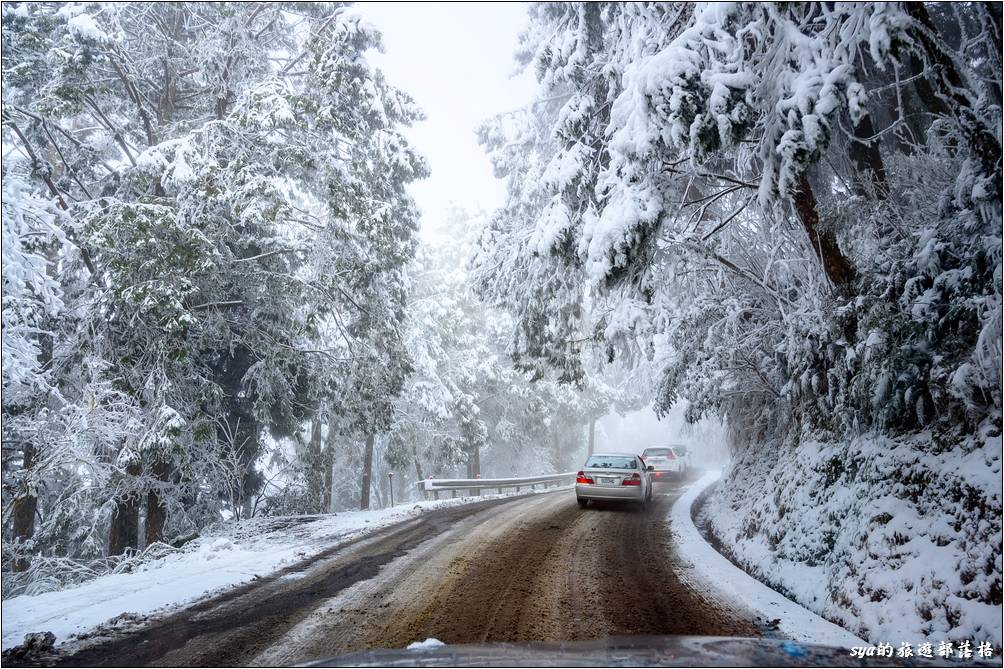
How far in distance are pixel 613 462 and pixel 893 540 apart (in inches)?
315

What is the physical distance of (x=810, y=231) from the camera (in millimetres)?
7086

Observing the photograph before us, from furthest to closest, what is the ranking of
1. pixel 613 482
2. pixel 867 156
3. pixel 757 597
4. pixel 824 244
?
1. pixel 613 482
2. pixel 867 156
3. pixel 824 244
4. pixel 757 597

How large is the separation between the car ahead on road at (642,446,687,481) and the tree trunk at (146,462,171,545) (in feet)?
61.7

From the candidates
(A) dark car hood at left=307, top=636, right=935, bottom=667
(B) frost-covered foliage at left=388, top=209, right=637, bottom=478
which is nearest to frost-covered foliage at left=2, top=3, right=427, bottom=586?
(B) frost-covered foliage at left=388, top=209, right=637, bottom=478

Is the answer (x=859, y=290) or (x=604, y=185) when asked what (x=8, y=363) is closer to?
(x=604, y=185)

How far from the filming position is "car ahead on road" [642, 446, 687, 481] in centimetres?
2319

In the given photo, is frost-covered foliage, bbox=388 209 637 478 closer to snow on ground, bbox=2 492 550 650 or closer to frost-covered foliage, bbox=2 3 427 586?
frost-covered foliage, bbox=2 3 427 586

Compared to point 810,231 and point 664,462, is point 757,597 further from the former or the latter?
point 664,462

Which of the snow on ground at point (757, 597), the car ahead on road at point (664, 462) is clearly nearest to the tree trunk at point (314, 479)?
the snow on ground at point (757, 597)

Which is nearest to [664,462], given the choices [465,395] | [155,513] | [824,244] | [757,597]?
[465,395]

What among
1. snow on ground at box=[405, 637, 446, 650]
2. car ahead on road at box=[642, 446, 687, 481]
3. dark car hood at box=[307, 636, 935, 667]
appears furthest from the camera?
car ahead on road at box=[642, 446, 687, 481]

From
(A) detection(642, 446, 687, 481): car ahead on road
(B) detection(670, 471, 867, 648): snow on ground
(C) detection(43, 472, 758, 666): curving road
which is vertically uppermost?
(C) detection(43, 472, 758, 666): curving road

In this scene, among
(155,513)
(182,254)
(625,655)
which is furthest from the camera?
(155,513)

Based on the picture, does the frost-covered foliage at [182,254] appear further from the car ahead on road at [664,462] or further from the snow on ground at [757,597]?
the car ahead on road at [664,462]
